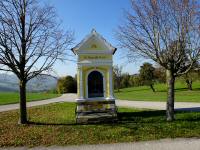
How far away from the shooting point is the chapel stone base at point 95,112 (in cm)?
1474

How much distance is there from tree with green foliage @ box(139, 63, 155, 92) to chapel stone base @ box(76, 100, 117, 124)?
45492 millimetres

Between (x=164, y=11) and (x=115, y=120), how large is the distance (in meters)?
6.16

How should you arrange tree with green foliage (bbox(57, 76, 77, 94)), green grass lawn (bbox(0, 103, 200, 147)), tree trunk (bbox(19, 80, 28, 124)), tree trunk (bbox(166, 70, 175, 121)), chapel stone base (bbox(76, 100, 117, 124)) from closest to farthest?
green grass lawn (bbox(0, 103, 200, 147))
chapel stone base (bbox(76, 100, 117, 124))
tree trunk (bbox(166, 70, 175, 121))
tree trunk (bbox(19, 80, 28, 124))
tree with green foliage (bbox(57, 76, 77, 94))

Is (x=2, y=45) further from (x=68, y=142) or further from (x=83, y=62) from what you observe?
(x=68, y=142)

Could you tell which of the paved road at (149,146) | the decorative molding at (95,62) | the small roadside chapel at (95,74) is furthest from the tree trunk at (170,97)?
the paved road at (149,146)

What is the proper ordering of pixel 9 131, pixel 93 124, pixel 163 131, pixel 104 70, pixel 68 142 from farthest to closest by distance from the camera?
pixel 104 70 < pixel 93 124 < pixel 9 131 < pixel 163 131 < pixel 68 142

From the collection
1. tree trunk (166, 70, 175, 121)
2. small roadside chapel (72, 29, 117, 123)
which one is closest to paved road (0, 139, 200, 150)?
tree trunk (166, 70, 175, 121)

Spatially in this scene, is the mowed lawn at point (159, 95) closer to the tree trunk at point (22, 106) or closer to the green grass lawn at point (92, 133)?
the green grass lawn at point (92, 133)

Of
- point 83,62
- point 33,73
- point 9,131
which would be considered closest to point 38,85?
point 33,73

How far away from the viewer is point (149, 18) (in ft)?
48.6

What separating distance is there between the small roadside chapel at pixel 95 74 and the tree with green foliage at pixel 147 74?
148 feet

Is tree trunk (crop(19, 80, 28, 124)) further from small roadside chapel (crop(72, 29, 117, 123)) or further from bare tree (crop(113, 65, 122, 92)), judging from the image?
bare tree (crop(113, 65, 122, 92))

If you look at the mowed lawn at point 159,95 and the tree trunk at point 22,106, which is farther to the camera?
the mowed lawn at point 159,95

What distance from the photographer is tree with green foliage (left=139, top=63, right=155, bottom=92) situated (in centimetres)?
6091
